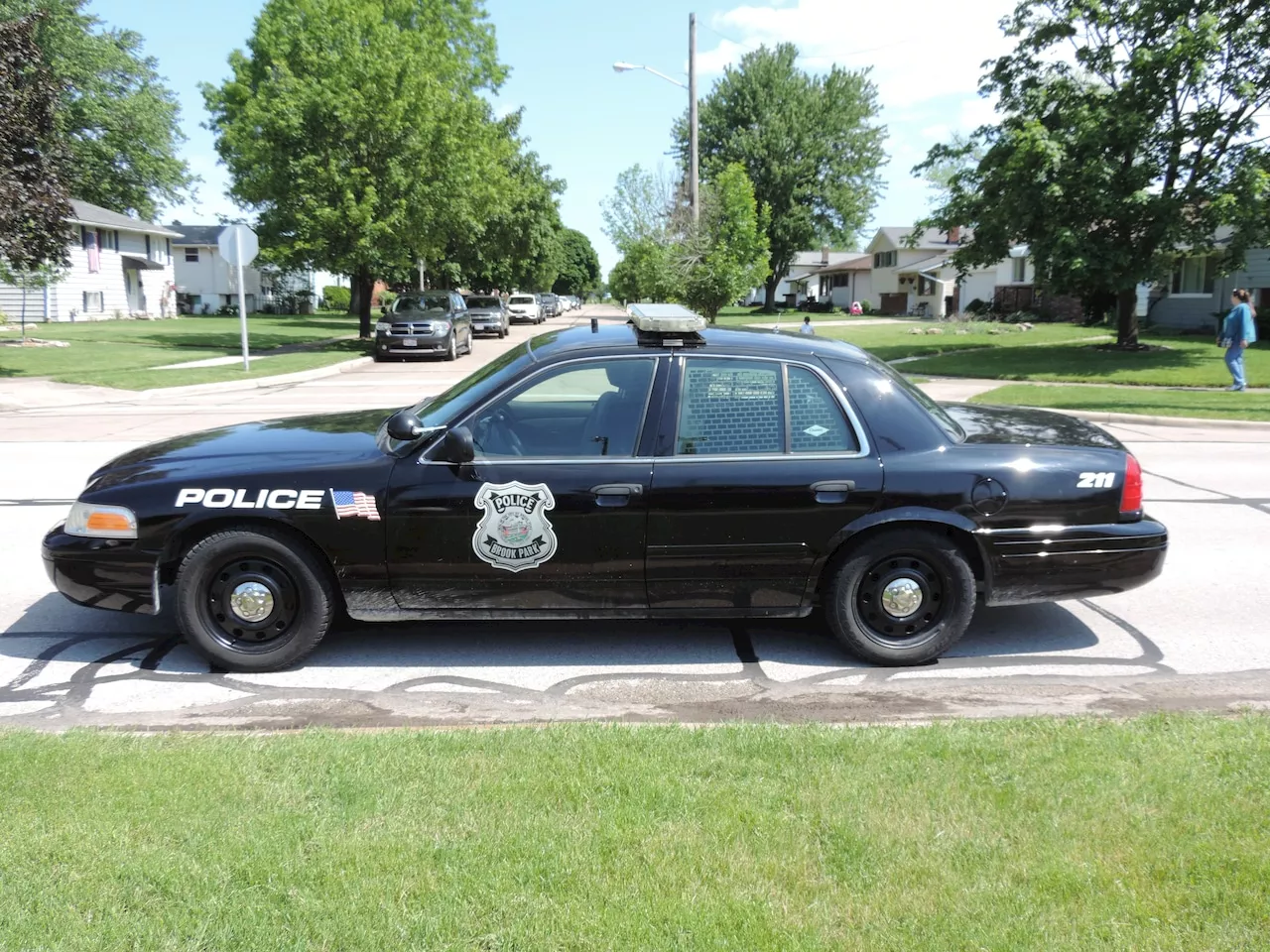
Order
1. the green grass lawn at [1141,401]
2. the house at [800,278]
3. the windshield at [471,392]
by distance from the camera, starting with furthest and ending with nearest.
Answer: the house at [800,278] < the green grass lawn at [1141,401] < the windshield at [471,392]

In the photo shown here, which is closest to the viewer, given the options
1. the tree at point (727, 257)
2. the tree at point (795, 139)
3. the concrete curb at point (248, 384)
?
the concrete curb at point (248, 384)

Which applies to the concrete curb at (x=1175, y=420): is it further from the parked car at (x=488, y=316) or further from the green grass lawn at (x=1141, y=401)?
the parked car at (x=488, y=316)

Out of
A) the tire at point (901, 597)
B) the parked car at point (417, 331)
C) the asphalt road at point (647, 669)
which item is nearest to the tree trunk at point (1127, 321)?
the parked car at point (417, 331)

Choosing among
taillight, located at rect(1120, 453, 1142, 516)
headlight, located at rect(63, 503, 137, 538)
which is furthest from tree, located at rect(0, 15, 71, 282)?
taillight, located at rect(1120, 453, 1142, 516)

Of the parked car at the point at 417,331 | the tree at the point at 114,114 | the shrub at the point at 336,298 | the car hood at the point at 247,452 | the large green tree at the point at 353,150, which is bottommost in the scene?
the car hood at the point at 247,452

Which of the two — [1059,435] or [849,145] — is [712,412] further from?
[849,145]

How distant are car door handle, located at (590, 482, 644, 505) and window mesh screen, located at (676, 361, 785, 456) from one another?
0.98ft

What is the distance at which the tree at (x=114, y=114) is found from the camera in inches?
2014

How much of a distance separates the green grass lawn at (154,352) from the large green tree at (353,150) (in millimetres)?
3314

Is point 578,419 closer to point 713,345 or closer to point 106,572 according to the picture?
point 713,345

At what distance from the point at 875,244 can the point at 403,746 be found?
75919 mm

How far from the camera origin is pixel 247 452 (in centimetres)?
511

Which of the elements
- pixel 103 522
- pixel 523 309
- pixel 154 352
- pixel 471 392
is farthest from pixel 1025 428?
pixel 523 309

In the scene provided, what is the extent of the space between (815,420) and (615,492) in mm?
1043
